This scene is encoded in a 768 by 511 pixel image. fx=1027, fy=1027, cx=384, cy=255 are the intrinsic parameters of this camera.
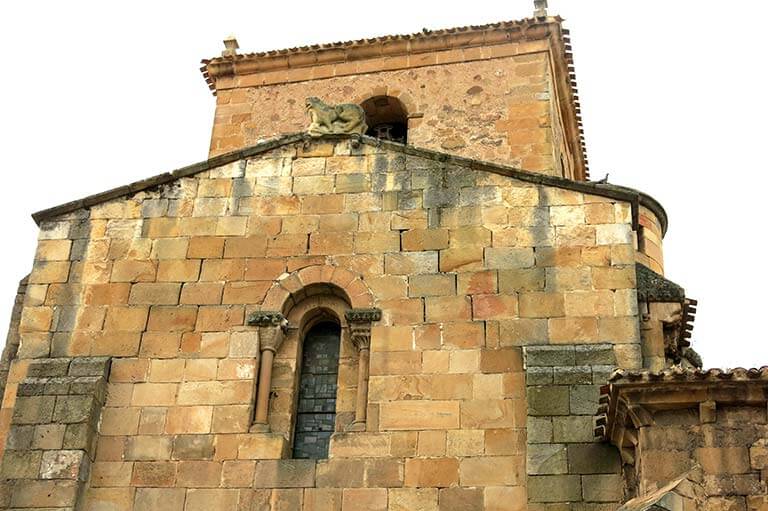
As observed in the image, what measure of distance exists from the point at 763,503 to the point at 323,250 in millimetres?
5582

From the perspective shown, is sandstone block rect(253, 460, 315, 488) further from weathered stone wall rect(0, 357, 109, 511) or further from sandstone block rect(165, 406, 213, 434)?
weathered stone wall rect(0, 357, 109, 511)

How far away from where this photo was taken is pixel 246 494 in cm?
1041

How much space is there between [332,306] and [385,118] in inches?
298

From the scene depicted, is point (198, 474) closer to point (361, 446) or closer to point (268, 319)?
point (361, 446)

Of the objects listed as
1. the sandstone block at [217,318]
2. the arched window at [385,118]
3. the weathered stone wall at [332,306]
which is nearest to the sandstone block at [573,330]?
the weathered stone wall at [332,306]

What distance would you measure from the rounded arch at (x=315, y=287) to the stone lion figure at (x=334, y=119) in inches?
80.3

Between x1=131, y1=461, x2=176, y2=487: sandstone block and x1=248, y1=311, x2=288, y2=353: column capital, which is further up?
x1=248, y1=311, x2=288, y2=353: column capital

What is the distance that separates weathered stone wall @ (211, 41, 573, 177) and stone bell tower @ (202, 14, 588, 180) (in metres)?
0.02

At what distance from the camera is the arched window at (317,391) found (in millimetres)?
10984

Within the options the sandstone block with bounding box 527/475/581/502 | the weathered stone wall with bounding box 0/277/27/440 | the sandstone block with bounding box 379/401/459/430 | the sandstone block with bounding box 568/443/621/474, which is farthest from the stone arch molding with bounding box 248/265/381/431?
the weathered stone wall with bounding box 0/277/27/440

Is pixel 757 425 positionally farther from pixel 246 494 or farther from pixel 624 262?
pixel 246 494

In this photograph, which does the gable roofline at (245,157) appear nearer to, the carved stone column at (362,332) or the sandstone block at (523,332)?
the sandstone block at (523,332)

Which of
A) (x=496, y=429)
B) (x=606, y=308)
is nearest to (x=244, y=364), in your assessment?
(x=496, y=429)

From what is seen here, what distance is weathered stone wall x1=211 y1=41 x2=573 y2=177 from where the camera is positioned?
17.1 meters
